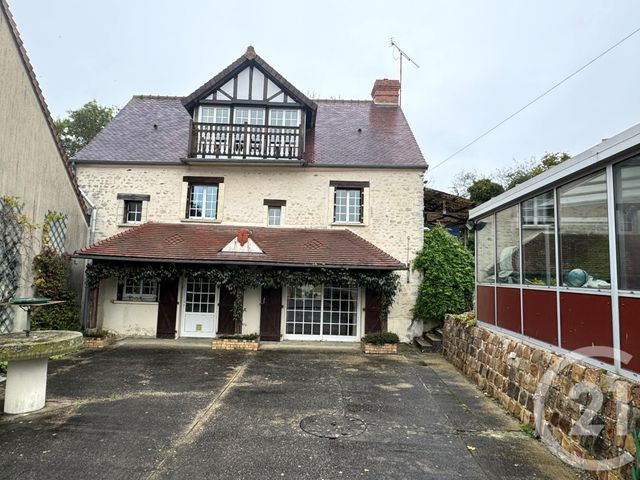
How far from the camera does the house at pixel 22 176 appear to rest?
7.98 m

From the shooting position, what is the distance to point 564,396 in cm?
433

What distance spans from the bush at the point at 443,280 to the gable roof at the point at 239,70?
6308mm

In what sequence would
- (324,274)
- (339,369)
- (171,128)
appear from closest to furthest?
(339,369) → (324,274) → (171,128)

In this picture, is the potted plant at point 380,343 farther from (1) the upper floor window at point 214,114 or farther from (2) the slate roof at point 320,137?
(1) the upper floor window at point 214,114

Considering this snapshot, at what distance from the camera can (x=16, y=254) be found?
849 cm

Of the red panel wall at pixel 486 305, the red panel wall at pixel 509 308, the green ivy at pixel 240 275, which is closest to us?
the red panel wall at pixel 509 308

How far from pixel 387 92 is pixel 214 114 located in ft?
24.3

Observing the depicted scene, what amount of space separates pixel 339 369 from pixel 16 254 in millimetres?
7668

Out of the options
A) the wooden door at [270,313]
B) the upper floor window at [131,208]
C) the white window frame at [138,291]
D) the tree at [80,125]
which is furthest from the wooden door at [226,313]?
the tree at [80,125]

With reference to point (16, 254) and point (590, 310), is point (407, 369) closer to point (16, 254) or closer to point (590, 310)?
point (590, 310)

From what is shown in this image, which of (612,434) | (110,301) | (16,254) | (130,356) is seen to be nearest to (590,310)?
(612,434)

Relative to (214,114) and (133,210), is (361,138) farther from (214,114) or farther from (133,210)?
(133,210)

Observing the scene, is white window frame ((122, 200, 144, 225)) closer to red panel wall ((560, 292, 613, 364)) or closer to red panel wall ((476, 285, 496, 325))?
red panel wall ((476, 285, 496, 325))

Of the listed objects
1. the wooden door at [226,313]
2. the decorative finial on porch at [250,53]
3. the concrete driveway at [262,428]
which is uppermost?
the decorative finial on porch at [250,53]
